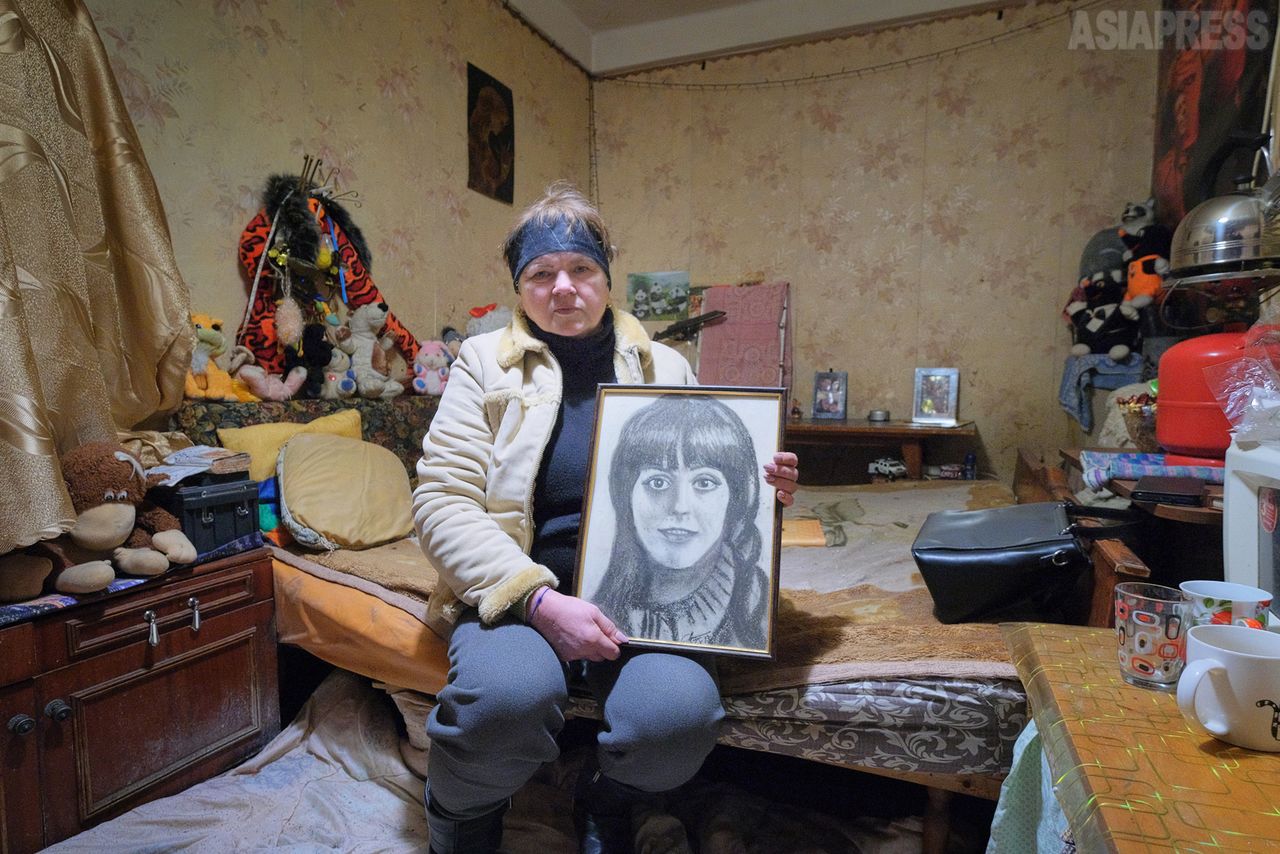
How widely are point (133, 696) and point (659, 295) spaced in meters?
3.32

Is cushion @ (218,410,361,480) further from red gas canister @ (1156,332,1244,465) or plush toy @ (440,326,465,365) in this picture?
red gas canister @ (1156,332,1244,465)

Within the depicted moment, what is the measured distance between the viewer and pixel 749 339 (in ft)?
12.5

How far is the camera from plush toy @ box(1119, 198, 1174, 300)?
110 inches

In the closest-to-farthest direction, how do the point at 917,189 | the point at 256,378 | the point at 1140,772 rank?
the point at 1140,772 → the point at 256,378 → the point at 917,189

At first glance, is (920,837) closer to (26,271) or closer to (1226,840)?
(1226,840)

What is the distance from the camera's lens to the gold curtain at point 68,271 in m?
1.21

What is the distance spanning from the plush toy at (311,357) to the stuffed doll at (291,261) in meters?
0.03

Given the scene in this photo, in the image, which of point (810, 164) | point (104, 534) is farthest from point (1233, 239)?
point (810, 164)

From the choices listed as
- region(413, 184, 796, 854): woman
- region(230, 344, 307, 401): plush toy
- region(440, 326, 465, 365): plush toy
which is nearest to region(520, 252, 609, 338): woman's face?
region(413, 184, 796, 854): woman

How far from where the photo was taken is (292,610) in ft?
5.41

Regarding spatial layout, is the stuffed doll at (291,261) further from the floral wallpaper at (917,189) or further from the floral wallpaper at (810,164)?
the floral wallpaper at (917,189)

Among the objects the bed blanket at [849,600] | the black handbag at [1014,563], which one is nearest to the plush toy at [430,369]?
the bed blanket at [849,600]

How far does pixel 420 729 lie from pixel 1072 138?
3.86 m

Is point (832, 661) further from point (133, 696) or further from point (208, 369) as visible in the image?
point (208, 369)
